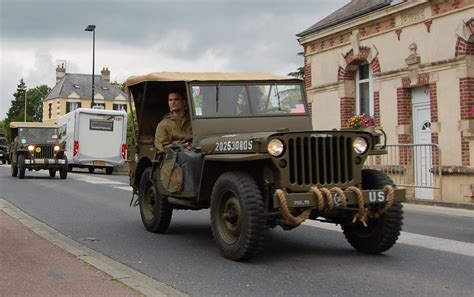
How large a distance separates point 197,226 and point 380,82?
9.87 metres

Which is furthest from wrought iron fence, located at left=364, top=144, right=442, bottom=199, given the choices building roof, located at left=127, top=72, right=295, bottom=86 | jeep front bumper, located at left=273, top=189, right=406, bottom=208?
jeep front bumper, located at left=273, top=189, right=406, bottom=208

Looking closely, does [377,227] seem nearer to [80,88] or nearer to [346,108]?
[346,108]

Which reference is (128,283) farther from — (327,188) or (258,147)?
(327,188)

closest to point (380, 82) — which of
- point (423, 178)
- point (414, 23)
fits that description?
point (414, 23)

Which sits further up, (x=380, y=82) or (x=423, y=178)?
(x=380, y=82)

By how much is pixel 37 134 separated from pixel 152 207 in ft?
54.1

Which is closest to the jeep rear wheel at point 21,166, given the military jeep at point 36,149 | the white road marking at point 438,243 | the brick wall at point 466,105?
the military jeep at point 36,149

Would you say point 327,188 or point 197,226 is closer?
point 327,188

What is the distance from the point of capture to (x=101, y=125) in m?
27.5

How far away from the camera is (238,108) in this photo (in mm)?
7402

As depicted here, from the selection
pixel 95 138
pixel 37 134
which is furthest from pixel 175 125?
pixel 95 138

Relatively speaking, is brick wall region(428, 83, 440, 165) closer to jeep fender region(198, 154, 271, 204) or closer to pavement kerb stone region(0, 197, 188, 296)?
jeep fender region(198, 154, 271, 204)

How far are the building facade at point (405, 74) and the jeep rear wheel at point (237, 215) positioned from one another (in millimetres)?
8682

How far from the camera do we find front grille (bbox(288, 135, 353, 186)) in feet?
19.2
